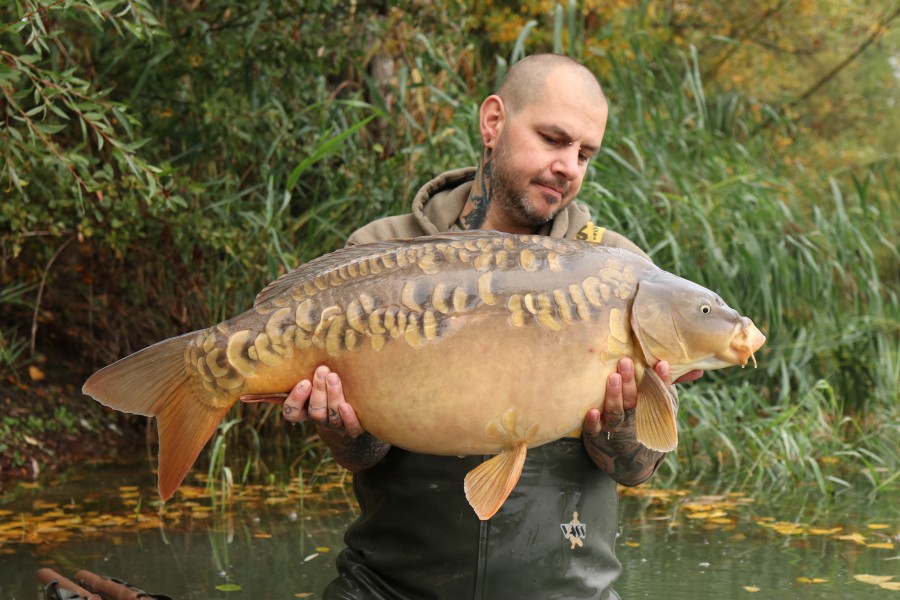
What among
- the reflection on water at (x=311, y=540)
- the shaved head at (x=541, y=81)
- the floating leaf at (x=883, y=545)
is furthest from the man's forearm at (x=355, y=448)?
the floating leaf at (x=883, y=545)

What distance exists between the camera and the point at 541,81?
2.34 m

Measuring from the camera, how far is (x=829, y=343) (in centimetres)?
461

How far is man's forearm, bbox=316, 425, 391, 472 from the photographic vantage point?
1993 millimetres

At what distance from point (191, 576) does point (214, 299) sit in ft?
5.29

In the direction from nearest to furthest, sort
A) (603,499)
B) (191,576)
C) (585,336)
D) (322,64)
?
(585,336) < (603,499) < (191,576) < (322,64)

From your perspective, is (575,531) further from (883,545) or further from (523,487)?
(883,545)

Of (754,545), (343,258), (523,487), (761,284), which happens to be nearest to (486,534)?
(523,487)

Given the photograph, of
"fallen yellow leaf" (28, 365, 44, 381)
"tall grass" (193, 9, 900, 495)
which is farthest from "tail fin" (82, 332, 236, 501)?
"fallen yellow leaf" (28, 365, 44, 381)

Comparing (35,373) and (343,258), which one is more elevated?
(343,258)

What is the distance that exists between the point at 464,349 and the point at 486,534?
50 cm

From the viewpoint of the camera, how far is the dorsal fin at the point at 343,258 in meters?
1.85

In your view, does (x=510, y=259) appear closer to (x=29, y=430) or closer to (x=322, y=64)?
(x=322, y=64)

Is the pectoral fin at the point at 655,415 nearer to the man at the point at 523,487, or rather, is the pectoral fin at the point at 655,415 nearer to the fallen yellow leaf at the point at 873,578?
the man at the point at 523,487

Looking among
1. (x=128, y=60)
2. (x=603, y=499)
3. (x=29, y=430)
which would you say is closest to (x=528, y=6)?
(x=128, y=60)
